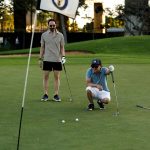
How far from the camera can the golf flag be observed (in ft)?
35.5

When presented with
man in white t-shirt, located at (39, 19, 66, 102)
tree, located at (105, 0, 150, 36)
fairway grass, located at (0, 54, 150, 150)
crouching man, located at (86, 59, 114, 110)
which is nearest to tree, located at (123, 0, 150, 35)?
tree, located at (105, 0, 150, 36)

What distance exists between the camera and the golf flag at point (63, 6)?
35.5ft

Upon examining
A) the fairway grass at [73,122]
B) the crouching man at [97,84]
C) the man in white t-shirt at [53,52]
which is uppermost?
the man in white t-shirt at [53,52]

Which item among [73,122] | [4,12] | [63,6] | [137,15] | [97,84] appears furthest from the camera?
[4,12]

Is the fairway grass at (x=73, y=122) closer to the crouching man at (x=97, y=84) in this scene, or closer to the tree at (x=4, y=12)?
the crouching man at (x=97, y=84)

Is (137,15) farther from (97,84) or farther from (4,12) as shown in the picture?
(97,84)

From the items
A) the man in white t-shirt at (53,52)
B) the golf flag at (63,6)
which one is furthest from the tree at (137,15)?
the golf flag at (63,6)

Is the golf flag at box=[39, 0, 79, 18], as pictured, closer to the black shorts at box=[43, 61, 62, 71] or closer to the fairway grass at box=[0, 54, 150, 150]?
the fairway grass at box=[0, 54, 150, 150]

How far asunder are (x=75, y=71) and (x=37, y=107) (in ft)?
34.3

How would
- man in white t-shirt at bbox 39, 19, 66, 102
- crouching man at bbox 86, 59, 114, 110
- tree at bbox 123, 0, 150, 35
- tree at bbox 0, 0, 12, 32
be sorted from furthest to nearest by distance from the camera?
tree at bbox 0, 0, 12, 32
tree at bbox 123, 0, 150, 35
man in white t-shirt at bbox 39, 19, 66, 102
crouching man at bbox 86, 59, 114, 110

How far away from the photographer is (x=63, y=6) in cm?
1094

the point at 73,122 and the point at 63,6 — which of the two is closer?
the point at 73,122

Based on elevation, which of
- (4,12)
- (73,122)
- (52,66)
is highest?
(4,12)

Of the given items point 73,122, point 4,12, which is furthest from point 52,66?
point 4,12
